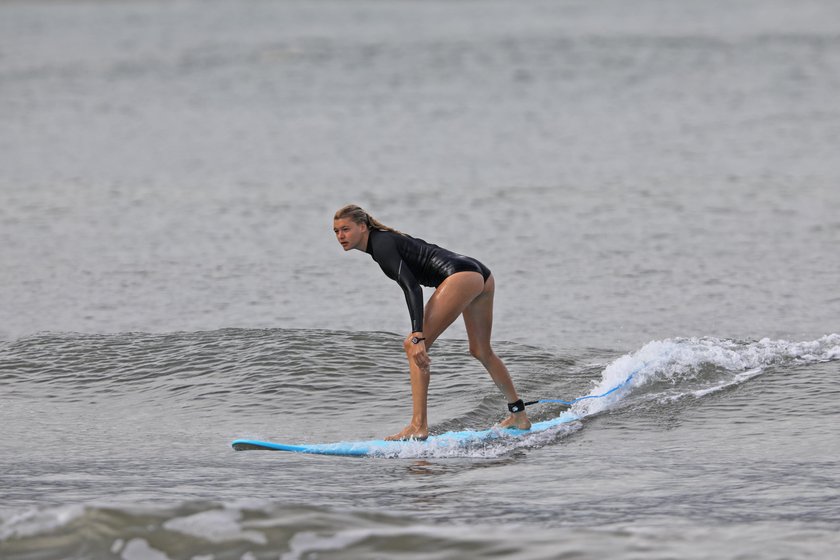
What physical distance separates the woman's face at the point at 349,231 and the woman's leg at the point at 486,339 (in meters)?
1.06

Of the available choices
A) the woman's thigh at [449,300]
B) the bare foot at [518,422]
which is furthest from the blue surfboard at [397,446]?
the woman's thigh at [449,300]

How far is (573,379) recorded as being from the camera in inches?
461

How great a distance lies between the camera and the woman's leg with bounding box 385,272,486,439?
368 inches

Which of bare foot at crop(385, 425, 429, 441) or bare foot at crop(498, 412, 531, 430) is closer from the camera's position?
bare foot at crop(385, 425, 429, 441)

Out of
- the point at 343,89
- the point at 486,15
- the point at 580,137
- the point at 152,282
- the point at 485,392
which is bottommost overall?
the point at 485,392

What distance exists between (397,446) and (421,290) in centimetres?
118

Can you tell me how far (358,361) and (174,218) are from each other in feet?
35.8

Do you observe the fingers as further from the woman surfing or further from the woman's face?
the woman's face

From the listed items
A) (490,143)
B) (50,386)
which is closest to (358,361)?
(50,386)

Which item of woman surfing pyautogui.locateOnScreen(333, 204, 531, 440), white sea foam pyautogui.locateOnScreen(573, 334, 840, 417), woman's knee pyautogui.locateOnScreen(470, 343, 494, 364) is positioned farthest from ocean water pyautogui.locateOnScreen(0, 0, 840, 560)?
woman's knee pyautogui.locateOnScreen(470, 343, 494, 364)

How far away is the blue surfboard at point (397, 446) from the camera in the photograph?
9.24 metres

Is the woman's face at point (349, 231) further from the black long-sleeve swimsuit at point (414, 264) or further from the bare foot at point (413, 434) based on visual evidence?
the bare foot at point (413, 434)

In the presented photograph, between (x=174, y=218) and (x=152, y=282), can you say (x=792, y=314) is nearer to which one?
(x=152, y=282)

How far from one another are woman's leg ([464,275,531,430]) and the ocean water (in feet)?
0.90
